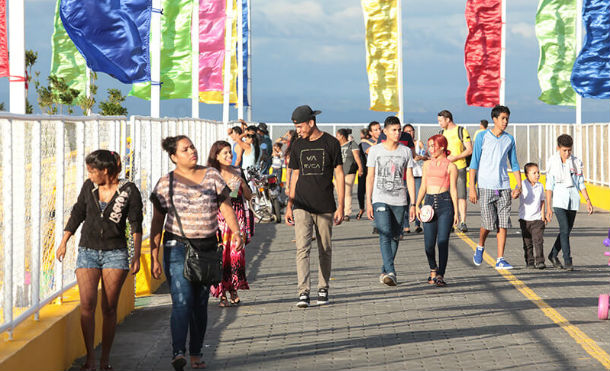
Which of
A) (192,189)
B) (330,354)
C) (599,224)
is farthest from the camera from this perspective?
(599,224)

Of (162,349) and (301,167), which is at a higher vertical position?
(301,167)

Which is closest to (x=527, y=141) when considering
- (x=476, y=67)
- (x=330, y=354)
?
(x=476, y=67)

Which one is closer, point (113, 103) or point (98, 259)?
point (98, 259)

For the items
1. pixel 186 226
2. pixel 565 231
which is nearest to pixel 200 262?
pixel 186 226

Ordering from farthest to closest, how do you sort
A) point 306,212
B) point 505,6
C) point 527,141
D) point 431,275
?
point 527,141 < point 505,6 < point 431,275 < point 306,212

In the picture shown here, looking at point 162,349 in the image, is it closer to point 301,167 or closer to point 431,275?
point 301,167

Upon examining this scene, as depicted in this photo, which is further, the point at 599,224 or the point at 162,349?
the point at 599,224

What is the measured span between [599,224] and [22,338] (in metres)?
17.6

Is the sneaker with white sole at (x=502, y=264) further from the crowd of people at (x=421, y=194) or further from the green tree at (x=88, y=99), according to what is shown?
the green tree at (x=88, y=99)

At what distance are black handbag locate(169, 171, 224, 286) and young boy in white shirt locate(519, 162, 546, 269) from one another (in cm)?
763

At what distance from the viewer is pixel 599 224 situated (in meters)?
23.4

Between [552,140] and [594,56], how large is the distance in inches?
514

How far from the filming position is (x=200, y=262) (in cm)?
837

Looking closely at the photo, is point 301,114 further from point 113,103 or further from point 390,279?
point 113,103
